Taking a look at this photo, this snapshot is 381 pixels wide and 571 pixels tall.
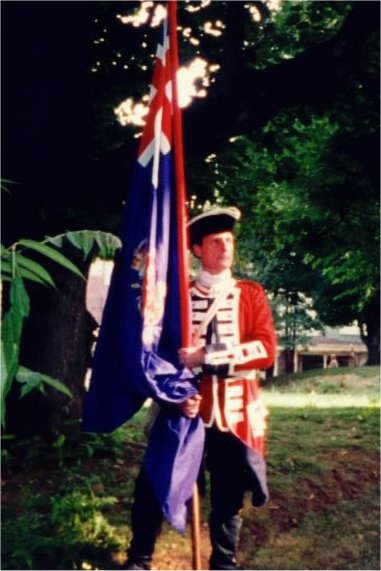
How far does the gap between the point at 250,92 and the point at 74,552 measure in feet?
12.4

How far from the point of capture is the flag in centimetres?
411

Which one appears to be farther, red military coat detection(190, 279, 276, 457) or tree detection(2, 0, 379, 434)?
tree detection(2, 0, 379, 434)

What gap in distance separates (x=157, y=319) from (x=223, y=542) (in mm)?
1277

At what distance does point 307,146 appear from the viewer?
10.3 meters

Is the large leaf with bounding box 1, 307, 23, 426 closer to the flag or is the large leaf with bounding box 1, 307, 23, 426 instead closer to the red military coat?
the flag

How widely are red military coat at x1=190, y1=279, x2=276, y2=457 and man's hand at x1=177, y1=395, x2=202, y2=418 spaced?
0.15 metres

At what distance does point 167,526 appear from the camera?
573 cm

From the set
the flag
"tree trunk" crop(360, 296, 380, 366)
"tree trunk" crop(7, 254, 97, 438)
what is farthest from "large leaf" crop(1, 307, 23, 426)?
"tree trunk" crop(360, 296, 380, 366)

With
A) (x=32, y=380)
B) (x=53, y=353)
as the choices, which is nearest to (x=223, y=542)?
(x=32, y=380)

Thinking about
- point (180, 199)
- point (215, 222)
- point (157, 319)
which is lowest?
point (157, 319)

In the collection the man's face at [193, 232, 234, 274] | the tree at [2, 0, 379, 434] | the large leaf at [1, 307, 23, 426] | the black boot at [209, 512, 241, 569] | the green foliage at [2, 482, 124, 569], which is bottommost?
the green foliage at [2, 482, 124, 569]

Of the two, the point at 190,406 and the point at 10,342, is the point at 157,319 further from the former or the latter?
A: the point at 10,342

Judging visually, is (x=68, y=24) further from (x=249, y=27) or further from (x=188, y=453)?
(x=188, y=453)

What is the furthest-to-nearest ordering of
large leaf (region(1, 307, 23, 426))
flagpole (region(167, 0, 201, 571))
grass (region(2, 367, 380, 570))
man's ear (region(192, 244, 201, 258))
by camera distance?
grass (region(2, 367, 380, 570))
man's ear (region(192, 244, 201, 258))
flagpole (region(167, 0, 201, 571))
large leaf (region(1, 307, 23, 426))
